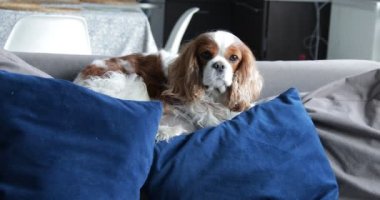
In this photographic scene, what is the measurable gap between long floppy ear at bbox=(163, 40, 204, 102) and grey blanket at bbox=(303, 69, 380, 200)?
32 centimetres

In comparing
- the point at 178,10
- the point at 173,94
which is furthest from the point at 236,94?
the point at 178,10

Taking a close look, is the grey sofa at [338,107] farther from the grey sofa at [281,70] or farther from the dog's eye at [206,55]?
Answer: the dog's eye at [206,55]

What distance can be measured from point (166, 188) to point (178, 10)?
3737 mm

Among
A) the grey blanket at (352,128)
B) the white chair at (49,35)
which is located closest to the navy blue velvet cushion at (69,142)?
the grey blanket at (352,128)

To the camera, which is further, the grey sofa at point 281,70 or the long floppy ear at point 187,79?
the grey sofa at point 281,70

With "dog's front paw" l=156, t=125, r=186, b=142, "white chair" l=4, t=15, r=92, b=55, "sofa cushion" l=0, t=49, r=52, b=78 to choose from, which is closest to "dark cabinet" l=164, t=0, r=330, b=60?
"white chair" l=4, t=15, r=92, b=55

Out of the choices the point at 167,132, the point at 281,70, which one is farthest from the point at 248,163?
the point at 281,70

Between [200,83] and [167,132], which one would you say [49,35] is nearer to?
[200,83]

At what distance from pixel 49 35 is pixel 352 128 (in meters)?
1.54

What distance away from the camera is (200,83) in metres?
1.50

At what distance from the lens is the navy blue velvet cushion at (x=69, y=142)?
42.6 inches

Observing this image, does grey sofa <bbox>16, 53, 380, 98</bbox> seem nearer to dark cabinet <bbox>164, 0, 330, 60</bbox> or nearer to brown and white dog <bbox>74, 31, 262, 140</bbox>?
brown and white dog <bbox>74, 31, 262, 140</bbox>

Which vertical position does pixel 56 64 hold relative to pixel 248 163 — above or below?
above

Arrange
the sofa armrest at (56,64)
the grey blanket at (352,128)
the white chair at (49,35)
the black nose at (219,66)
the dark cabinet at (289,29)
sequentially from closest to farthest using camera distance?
the grey blanket at (352,128) → the black nose at (219,66) → the sofa armrest at (56,64) → the white chair at (49,35) → the dark cabinet at (289,29)
